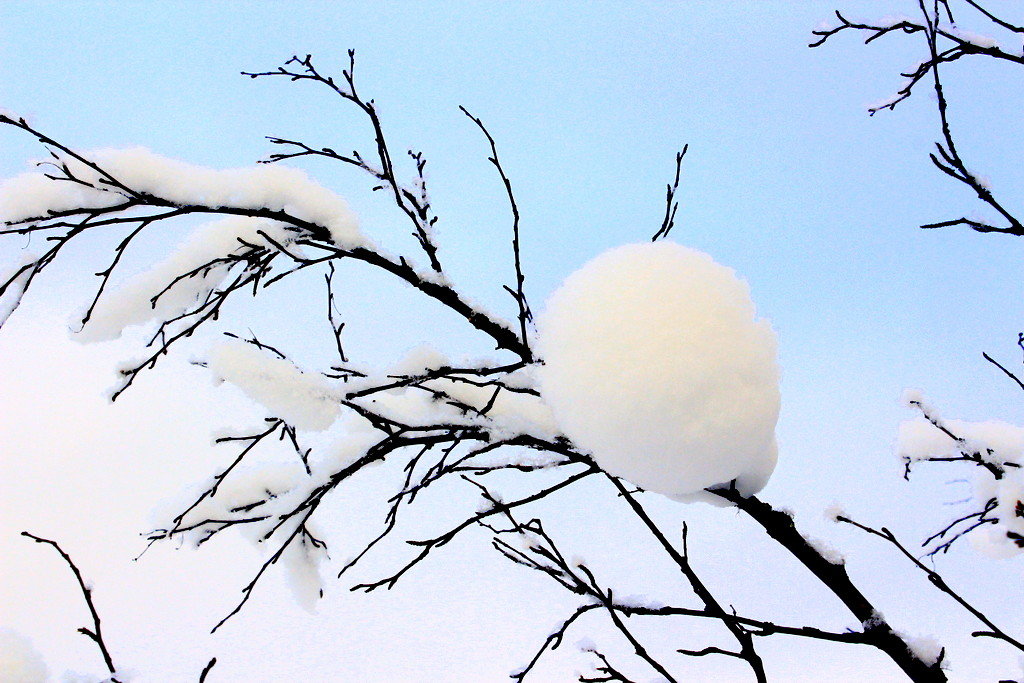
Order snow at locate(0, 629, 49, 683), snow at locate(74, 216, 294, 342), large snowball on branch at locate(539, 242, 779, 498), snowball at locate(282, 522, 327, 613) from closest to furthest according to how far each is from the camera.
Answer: large snowball on branch at locate(539, 242, 779, 498) < snow at locate(0, 629, 49, 683) < snow at locate(74, 216, 294, 342) < snowball at locate(282, 522, 327, 613)

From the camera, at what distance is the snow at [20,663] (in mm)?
1468

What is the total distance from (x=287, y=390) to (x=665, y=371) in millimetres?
1063

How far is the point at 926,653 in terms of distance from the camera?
5.28 feet

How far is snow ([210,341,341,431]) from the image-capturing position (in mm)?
1795

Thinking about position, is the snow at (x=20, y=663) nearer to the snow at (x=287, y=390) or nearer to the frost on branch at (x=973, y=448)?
the snow at (x=287, y=390)

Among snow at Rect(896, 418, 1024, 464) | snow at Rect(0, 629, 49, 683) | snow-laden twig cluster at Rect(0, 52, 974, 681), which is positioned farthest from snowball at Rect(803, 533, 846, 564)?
snow at Rect(0, 629, 49, 683)

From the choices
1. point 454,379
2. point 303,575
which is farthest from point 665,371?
point 303,575

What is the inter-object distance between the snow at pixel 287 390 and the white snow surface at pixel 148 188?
1.41 ft

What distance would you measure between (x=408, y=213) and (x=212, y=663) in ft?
4.48

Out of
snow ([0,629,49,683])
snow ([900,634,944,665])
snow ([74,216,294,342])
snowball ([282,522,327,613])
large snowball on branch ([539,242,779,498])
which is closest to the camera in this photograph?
large snowball on branch ([539,242,779,498])

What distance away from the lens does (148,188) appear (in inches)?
74.3

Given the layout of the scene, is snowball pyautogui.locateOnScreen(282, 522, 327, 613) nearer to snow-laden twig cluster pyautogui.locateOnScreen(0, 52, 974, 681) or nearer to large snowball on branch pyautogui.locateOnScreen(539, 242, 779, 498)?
snow-laden twig cluster pyautogui.locateOnScreen(0, 52, 974, 681)

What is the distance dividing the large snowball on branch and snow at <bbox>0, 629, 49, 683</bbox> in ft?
4.39

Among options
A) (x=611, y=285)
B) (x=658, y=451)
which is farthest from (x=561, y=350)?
(x=658, y=451)
